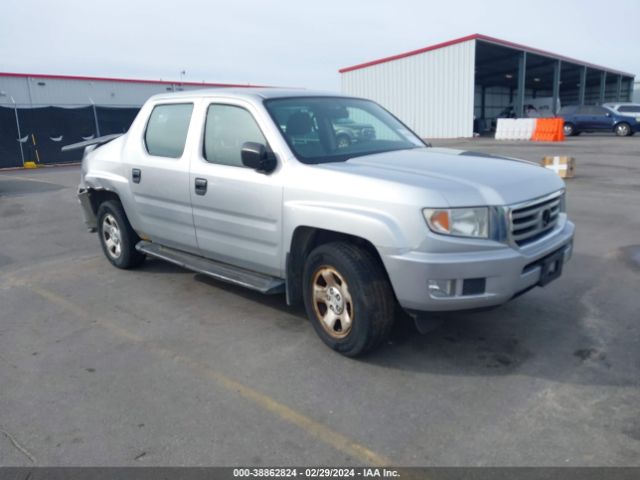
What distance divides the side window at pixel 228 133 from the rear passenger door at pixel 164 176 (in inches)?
11.2

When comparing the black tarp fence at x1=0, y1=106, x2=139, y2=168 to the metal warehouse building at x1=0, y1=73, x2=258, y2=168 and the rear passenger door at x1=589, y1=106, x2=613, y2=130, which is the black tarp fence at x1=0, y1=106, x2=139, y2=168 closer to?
the metal warehouse building at x1=0, y1=73, x2=258, y2=168

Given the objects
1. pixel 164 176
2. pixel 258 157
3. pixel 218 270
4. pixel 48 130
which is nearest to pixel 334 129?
pixel 258 157

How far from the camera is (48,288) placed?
5625 millimetres

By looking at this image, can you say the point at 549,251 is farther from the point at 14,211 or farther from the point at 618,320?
the point at 14,211

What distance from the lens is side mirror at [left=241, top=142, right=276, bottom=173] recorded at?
3.92 meters

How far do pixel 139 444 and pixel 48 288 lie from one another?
10.9ft

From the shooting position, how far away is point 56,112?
74.5 feet

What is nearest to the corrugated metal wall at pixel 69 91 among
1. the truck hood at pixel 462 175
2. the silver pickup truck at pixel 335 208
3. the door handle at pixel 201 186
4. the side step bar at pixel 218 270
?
the side step bar at pixel 218 270

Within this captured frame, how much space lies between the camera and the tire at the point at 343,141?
438 cm

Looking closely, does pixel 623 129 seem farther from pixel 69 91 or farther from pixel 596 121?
pixel 69 91

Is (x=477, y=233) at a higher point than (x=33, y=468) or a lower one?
higher

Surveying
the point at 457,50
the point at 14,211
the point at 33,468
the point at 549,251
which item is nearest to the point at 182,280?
the point at 33,468

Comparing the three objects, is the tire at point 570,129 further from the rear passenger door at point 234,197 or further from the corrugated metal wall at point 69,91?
the rear passenger door at point 234,197

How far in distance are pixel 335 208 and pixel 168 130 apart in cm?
233
